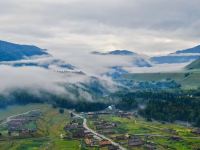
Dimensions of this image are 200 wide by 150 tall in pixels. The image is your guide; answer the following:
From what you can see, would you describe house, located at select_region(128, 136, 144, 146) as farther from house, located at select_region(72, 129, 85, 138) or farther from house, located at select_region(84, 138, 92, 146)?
house, located at select_region(72, 129, 85, 138)

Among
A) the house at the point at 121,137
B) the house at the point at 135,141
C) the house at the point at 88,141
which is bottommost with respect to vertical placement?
the house at the point at 88,141

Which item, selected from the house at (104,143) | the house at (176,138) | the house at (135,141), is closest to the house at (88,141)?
the house at (104,143)

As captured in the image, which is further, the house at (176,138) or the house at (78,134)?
the house at (78,134)

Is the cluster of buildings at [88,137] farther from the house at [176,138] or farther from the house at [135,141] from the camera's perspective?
the house at [176,138]

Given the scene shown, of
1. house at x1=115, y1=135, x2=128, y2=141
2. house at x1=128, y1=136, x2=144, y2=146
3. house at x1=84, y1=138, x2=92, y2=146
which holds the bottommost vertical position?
house at x1=84, y1=138, x2=92, y2=146

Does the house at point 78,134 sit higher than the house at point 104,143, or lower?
higher

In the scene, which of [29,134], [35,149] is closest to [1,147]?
[35,149]

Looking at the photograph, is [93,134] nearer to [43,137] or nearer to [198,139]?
[43,137]

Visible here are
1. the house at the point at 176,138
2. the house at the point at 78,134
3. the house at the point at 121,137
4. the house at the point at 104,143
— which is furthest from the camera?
the house at the point at 78,134

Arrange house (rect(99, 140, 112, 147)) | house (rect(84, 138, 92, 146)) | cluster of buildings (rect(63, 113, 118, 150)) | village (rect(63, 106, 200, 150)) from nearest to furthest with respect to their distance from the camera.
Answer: village (rect(63, 106, 200, 150)), house (rect(99, 140, 112, 147)), cluster of buildings (rect(63, 113, 118, 150)), house (rect(84, 138, 92, 146))

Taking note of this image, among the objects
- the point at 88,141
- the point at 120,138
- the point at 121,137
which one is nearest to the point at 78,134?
the point at 88,141

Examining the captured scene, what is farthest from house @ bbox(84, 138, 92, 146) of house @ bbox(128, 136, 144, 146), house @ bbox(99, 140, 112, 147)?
house @ bbox(128, 136, 144, 146)

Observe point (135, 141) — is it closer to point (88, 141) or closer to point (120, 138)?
point (120, 138)
